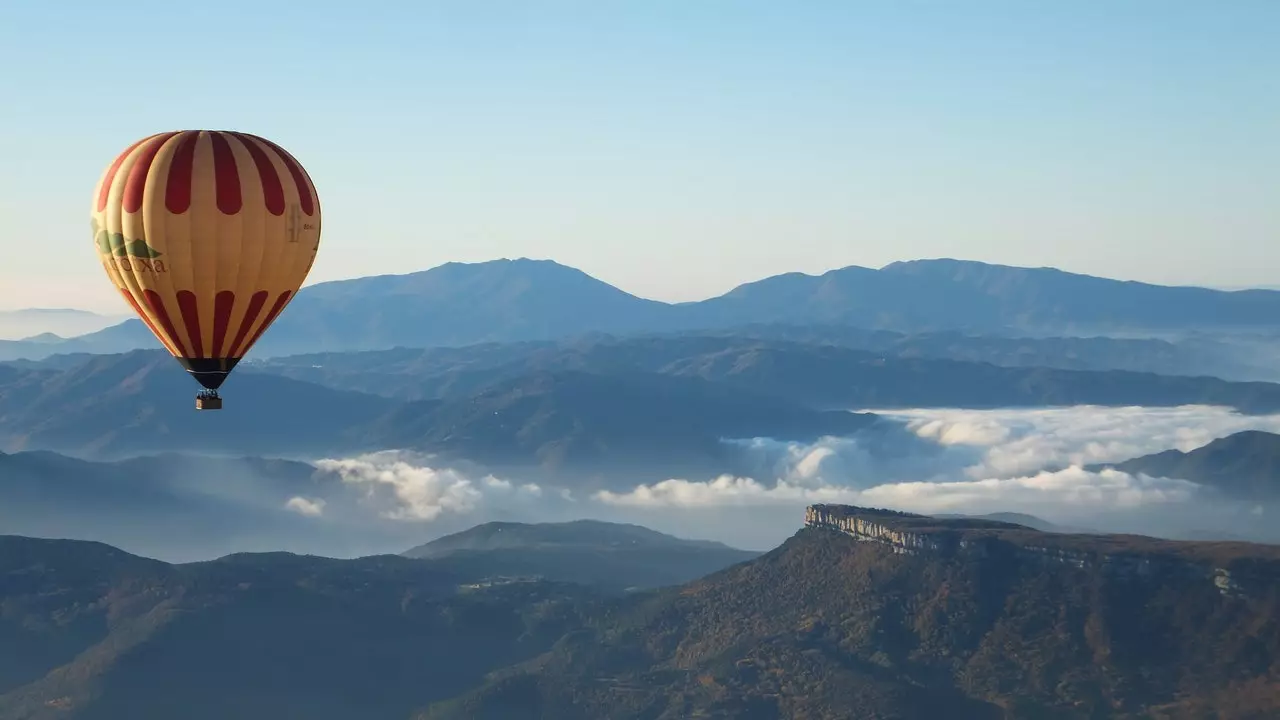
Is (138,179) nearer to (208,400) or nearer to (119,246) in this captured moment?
(119,246)

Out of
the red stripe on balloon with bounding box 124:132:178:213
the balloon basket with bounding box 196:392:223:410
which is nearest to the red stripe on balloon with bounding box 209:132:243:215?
the red stripe on balloon with bounding box 124:132:178:213

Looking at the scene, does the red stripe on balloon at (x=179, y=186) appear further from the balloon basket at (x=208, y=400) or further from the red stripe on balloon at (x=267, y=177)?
the balloon basket at (x=208, y=400)

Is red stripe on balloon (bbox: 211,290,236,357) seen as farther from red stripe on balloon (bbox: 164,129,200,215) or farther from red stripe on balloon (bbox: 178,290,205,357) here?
red stripe on balloon (bbox: 164,129,200,215)

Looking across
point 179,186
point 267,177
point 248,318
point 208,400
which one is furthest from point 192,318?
point 267,177

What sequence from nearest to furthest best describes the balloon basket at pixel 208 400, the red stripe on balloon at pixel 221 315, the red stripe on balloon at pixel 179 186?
the red stripe on balloon at pixel 179 186 < the balloon basket at pixel 208 400 < the red stripe on balloon at pixel 221 315

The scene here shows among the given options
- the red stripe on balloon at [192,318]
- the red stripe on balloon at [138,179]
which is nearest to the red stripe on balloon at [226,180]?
the red stripe on balloon at [138,179]

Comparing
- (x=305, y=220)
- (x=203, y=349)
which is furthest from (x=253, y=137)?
(x=203, y=349)

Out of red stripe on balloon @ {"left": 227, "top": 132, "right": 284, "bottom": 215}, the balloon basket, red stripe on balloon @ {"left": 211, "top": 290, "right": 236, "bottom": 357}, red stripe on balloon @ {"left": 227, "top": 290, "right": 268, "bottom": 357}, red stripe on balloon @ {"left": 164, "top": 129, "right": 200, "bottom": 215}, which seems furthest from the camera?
red stripe on balloon @ {"left": 227, "top": 290, "right": 268, "bottom": 357}
